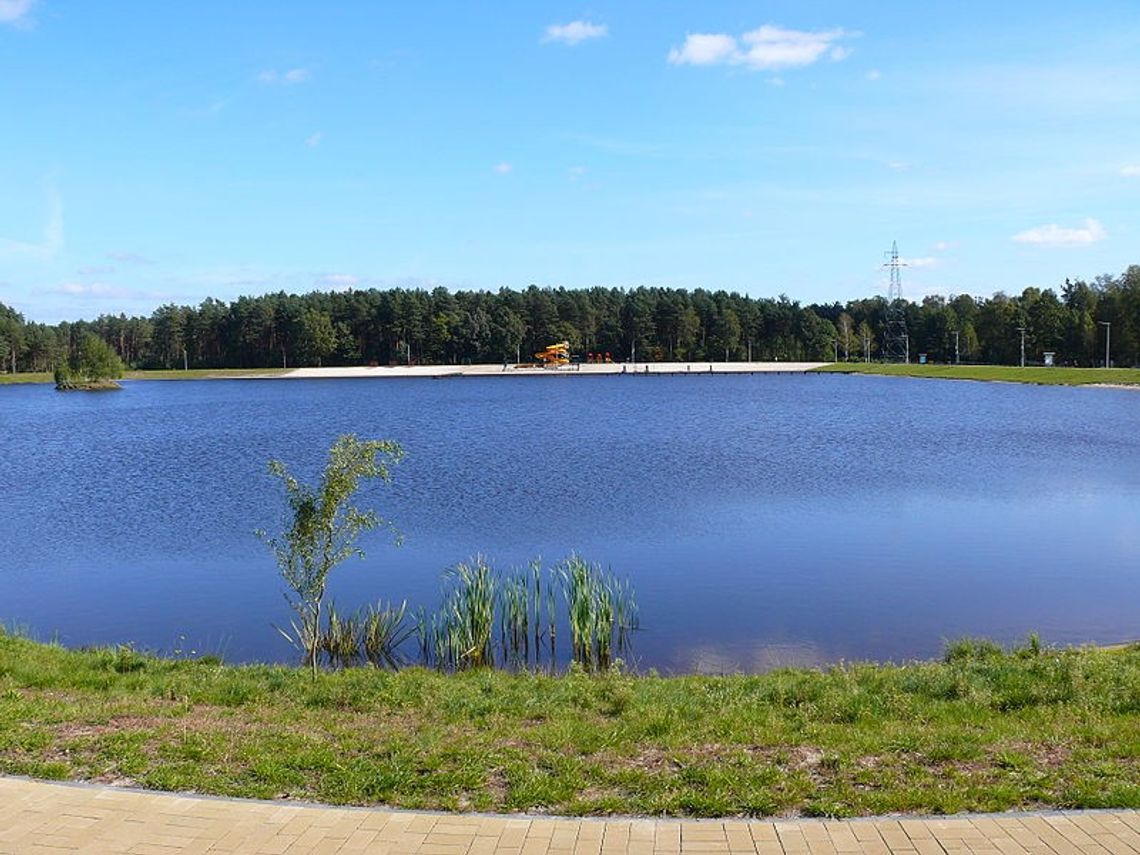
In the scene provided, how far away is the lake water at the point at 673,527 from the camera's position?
14.8m

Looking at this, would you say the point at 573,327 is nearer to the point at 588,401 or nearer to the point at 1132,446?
the point at 588,401

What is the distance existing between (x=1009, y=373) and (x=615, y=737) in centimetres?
9965

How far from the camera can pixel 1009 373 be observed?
97125 millimetres

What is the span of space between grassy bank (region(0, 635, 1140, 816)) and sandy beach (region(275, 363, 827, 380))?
110 metres

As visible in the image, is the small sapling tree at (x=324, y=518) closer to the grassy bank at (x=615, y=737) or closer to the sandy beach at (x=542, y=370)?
the grassy bank at (x=615, y=737)

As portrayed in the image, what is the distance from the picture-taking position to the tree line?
129m

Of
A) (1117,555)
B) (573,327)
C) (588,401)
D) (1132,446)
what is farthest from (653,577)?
(573,327)

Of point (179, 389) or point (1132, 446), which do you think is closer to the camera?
point (1132, 446)

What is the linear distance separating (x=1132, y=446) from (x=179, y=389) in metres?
91.5

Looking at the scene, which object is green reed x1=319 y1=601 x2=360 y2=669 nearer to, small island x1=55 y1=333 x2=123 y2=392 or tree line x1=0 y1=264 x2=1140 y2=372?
small island x1=55 y1=333 x2=123 y2=392

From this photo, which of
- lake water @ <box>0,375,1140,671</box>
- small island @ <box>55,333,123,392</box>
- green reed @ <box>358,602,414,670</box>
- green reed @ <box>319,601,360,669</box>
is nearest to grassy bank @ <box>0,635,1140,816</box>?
green reed @ <box>319,601,360,669</box>

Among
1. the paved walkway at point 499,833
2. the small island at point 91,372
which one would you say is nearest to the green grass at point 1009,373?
the small island at point 91,372

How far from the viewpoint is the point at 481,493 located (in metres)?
27.5

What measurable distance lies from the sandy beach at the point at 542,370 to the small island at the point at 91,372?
19.9m
